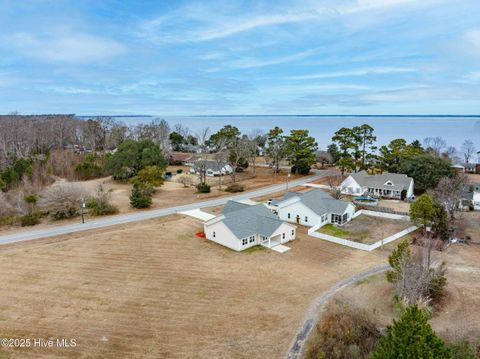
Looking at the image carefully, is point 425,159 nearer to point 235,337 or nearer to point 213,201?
point 213,201

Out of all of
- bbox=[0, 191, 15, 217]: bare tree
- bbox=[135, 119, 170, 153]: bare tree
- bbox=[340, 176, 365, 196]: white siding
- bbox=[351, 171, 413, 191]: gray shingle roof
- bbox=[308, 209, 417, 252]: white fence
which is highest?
bbox=[135, 119, 170, 153]: bare tree

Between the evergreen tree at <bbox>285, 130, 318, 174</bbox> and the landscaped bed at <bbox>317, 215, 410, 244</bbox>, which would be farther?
the evergreen tree at <bbox>285, 130, 318, 174</bbox>

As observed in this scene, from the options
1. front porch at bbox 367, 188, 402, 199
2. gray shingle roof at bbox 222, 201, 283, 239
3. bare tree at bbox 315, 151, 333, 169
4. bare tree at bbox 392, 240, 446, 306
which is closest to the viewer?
bare tree at bbox 392, 240, 446, 306

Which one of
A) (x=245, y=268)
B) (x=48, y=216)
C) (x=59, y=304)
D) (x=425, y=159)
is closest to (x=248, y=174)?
(x=425, y=159)

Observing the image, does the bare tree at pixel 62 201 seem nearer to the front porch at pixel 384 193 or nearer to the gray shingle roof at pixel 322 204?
the gray shingle roof at pixel 322 204

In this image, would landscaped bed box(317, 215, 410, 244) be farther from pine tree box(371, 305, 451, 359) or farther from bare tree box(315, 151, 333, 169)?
bare tree box(315, 151, 333, 169)

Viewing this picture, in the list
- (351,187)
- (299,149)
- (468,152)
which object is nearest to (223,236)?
(351,187)

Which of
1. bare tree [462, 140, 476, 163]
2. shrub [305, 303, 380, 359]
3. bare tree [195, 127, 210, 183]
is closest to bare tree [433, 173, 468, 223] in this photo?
shrub [305, 303, 380, 359]
